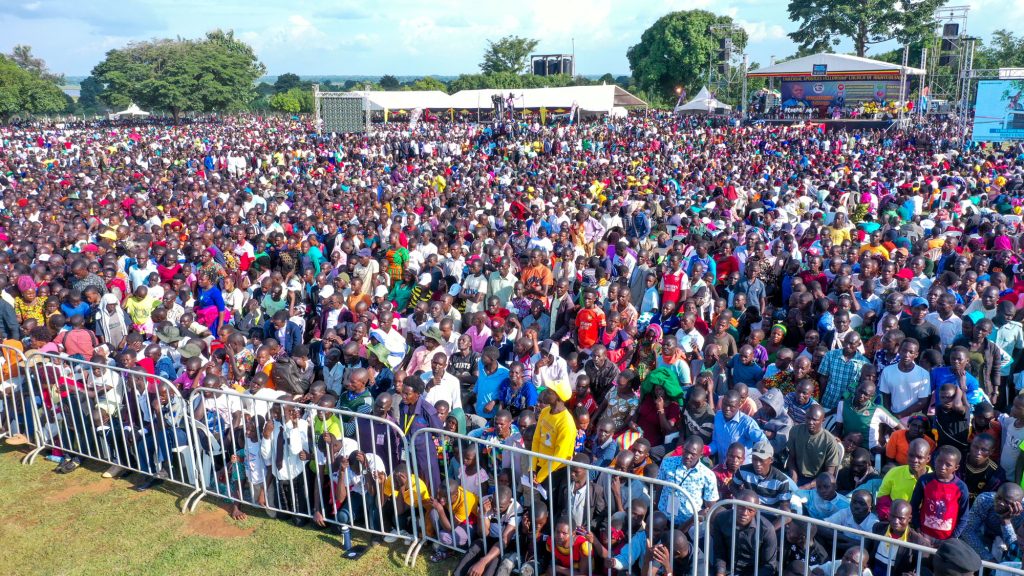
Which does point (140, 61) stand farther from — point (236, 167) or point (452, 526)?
point (452, 526)

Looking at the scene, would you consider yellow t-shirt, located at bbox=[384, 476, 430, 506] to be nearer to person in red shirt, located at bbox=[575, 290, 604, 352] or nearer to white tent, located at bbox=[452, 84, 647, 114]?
person in red shirt, located at bbox=[575, 290, 604, 352]

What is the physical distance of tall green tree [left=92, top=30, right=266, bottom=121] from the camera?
51250mm

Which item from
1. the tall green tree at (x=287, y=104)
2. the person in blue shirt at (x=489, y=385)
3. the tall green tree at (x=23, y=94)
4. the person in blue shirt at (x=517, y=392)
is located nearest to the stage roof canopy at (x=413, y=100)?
the tall green tree at (x=287, y=104)

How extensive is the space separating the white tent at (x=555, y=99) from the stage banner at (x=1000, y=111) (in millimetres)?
20873

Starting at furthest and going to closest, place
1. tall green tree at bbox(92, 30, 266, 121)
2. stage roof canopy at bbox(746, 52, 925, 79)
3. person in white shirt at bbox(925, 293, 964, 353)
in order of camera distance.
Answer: tall green tree at bbox(92, 30, 266, 121) → stage roof canopy at bbox(746, 52, 925, 79) → person in white shirt at bbox(925, 293, 964, 353)

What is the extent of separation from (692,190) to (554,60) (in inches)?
1791

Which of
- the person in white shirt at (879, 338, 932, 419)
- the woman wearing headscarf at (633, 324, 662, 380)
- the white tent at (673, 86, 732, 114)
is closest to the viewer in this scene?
the person in white shirt at (879, 338, 932, 419)

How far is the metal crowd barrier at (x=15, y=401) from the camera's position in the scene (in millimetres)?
6320

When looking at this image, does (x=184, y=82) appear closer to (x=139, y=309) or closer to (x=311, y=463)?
(x=139, y=309)

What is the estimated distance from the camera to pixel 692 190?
15.5m

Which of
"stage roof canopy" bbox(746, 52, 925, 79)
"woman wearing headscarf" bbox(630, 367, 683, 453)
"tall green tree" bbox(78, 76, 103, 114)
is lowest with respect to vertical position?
"woman wearing headscarf" bbox(630, 367, 683, 453)

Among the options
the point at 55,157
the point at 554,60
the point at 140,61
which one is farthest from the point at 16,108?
the point at 554,60

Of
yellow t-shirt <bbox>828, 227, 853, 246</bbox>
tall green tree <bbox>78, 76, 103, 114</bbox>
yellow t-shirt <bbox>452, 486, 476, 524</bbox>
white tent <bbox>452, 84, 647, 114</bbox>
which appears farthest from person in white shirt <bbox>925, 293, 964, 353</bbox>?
tall green tree <bbox>78, 76, 103, 114</bbox>

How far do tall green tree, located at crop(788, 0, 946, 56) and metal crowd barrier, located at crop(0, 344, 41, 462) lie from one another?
168 feet
